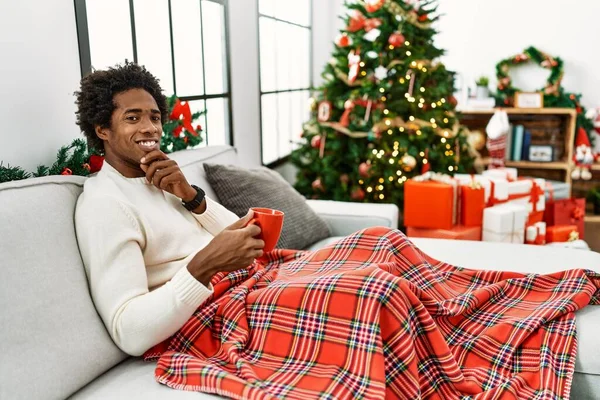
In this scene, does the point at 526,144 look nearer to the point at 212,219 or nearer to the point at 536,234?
the point at 536,234

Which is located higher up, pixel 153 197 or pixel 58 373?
pixel 153 197

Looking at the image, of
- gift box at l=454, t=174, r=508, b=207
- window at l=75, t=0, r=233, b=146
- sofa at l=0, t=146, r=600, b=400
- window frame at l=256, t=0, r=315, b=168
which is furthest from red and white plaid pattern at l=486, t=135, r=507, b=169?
sofa at l=0, t=146, r=600, b=400

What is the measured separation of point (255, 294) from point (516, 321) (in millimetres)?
619

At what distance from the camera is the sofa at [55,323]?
3.49 feet

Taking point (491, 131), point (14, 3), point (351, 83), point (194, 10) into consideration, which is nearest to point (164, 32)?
point (194, 10)

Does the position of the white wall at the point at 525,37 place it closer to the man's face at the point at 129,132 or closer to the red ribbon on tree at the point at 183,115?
the red ribbon on tree at the point at 183,115

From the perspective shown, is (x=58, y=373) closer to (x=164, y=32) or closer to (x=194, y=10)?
(x=164, y=32)

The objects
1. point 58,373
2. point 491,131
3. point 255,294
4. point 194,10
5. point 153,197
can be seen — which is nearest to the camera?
point 58,373

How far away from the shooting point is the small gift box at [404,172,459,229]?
284 centimetres

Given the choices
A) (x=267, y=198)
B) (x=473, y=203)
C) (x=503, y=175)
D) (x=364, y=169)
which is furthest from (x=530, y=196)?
(x=267, y=198)

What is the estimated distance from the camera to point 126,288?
1208 millimetres

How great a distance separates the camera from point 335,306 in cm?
118

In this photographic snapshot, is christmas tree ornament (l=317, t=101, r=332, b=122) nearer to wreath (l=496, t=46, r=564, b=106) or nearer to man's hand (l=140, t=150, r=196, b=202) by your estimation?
wreath (l=496, t=46, r=564, b=106)

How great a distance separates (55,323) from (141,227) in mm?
293
